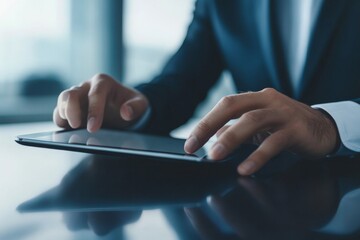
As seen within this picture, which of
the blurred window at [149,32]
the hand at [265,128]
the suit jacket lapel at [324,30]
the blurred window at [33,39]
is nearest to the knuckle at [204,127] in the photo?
the hand at [265,128]

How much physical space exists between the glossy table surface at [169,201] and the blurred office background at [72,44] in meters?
0.93

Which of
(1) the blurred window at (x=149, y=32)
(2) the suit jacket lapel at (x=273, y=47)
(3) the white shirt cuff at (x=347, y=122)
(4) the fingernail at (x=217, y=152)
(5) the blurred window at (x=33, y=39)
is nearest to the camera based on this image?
(4) the fingernail at (x=217, y=152)

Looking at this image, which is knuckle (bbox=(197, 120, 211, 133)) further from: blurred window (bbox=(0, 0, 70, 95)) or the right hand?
blurred window (bbox=(0, 0, 70, 95))

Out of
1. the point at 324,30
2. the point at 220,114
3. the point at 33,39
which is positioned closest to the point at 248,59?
the point at 324,30

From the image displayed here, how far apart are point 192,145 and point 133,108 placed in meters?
0.36

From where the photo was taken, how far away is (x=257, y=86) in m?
1.14

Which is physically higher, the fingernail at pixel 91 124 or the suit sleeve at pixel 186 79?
the fingernail at pixel 91 124

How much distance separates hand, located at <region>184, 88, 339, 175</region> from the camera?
48 cm

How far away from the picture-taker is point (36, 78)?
181 cm

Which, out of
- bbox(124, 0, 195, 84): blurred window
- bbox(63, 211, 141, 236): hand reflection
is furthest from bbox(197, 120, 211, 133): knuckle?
bbox(124, 0, 195, 84): blurred window

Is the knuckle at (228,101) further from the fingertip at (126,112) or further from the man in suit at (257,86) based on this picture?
the fingertip at (126,112)

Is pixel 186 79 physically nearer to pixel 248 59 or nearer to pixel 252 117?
pixel 248 59

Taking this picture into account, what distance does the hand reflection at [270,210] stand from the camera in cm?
33

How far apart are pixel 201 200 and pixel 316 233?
0.11m
